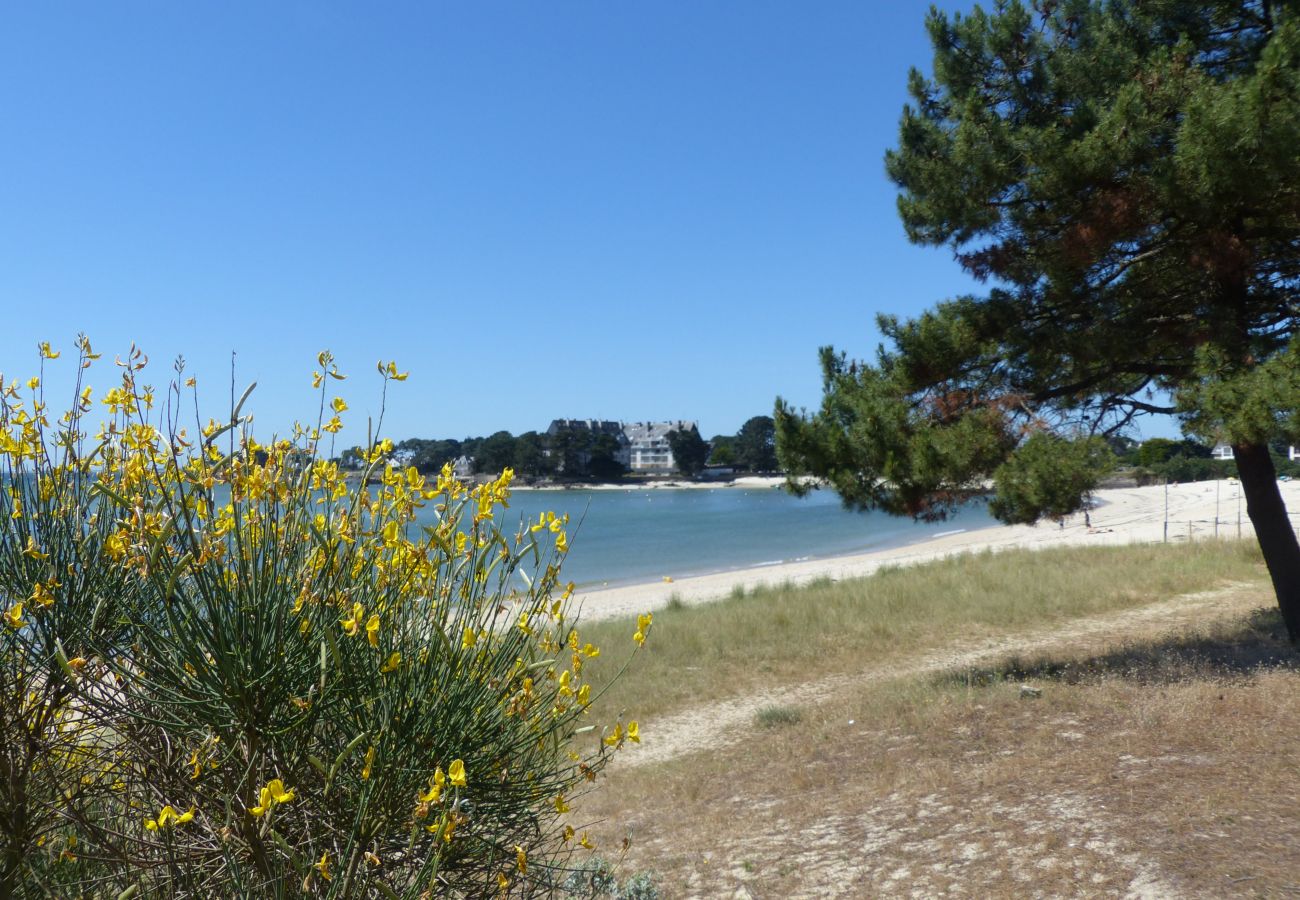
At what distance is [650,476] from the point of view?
5025 inches

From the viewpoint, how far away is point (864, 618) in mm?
14531

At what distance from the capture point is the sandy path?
917 centimetres

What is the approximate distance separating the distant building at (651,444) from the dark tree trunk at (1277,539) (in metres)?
121

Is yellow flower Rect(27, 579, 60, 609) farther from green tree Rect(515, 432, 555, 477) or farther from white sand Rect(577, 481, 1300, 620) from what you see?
green tree Rect(515, 432, 555, 477)

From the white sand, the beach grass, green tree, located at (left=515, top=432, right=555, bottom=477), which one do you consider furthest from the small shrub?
green tree, located at (left=515, top=432, right=555, bottom=477)

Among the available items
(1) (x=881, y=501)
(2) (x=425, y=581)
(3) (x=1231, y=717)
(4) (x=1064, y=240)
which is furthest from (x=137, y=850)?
(4) (x=1064, y=240)

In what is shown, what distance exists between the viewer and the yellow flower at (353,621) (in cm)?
235

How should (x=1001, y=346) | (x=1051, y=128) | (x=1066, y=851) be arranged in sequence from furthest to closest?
(x=1001, y=346)
(x=1051, y=128)
(x=1066, y=851)

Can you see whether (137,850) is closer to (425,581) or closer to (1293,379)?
(425,581)

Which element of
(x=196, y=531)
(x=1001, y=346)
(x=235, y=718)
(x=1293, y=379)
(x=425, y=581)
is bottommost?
(x=235, y=718)

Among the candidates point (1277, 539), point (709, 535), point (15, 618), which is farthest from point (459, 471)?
point (709, 535)

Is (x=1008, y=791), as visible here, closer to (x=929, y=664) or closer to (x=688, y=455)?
(x=929, y=664)

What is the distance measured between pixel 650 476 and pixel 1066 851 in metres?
123

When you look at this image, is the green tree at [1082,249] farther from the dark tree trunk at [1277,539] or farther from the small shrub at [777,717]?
the small shrub at [777,717]
